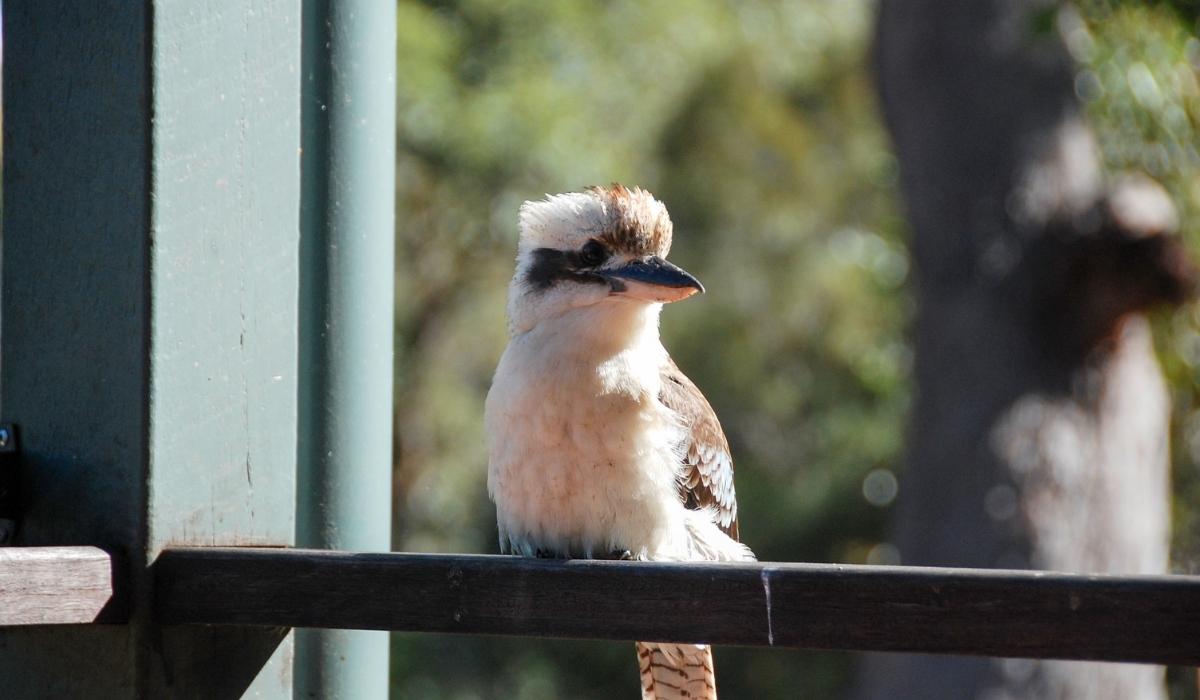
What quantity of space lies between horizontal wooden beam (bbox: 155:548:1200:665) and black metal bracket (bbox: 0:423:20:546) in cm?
30

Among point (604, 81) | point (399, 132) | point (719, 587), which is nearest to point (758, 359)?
point (604, 81)

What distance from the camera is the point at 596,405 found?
106 inches

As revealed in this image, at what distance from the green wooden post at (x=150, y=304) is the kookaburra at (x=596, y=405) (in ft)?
1.62

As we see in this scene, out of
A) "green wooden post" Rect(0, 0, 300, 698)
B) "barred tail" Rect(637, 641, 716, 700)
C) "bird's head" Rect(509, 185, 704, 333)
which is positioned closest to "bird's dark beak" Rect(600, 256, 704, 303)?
"bird's head" Rect(509, 185, 704, 333)

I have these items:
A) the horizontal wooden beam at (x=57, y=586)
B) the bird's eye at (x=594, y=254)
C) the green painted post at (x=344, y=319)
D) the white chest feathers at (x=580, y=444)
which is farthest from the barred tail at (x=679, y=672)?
the horizontal wooden beam at (x=57, y=586)

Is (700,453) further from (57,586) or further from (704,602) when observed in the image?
(57,586)

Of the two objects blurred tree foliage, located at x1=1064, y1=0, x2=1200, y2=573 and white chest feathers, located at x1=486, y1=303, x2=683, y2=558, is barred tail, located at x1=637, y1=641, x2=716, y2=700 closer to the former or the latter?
white chest feathers, located at x1=486, y1=303, x2=683, y2=558

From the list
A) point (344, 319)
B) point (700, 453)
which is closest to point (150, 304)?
point (344, 319)

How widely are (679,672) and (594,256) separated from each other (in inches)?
34.9

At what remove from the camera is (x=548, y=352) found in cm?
275

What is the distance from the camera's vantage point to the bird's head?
9.05 ft

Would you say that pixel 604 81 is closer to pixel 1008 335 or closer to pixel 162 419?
pixel 1008 335

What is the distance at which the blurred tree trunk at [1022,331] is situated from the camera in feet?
21.3

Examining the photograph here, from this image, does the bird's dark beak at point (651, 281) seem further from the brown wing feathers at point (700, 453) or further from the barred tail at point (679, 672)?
the barred tail at point (679, 672)
